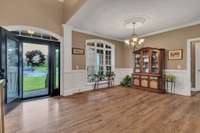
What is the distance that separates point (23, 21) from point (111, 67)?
189 inches

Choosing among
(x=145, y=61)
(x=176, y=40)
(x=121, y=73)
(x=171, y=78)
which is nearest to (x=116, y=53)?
(x=121, y=73)

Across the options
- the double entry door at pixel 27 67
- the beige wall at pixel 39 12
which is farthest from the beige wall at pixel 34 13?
the double entry door at pixel 27 67

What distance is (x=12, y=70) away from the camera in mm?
3932

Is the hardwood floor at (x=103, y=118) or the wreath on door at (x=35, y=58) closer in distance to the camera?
the hardwood floor at (x=103, y=118)

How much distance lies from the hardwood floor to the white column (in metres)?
1.70

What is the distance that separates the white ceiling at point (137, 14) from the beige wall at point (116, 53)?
381 millimetres

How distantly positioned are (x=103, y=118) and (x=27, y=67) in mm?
3876

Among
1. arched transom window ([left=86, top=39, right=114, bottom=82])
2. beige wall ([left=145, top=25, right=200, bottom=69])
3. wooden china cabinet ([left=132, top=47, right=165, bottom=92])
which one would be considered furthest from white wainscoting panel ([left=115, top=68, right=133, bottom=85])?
beige wall ([left=145, top=25, right=200, bottom=69])

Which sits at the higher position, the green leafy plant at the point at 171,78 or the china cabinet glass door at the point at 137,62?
the china cabinet glass door at the point at 137,62

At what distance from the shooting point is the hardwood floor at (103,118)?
8.00 ft

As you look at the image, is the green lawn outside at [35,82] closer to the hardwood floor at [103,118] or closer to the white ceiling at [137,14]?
the hardwood floor at [103,118]

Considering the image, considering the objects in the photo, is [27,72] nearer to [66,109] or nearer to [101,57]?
[66,109]

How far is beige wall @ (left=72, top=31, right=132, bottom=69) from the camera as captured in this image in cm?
552

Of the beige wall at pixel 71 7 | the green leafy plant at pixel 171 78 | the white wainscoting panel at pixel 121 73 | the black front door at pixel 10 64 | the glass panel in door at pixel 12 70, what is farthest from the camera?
the white wainscoting panel at pixel 121 73
